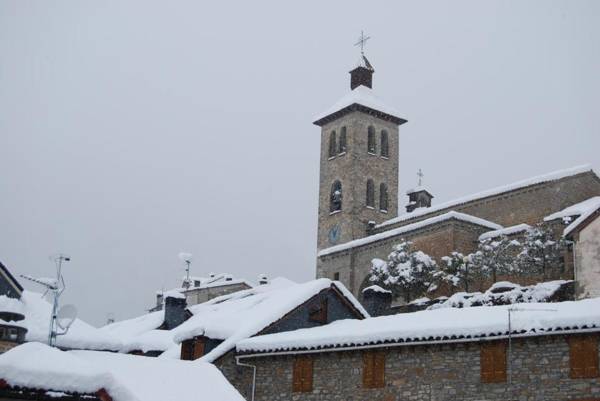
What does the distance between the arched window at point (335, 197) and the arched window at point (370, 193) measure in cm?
218

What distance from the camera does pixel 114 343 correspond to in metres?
31.9

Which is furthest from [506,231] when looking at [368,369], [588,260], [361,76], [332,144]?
[361,76]

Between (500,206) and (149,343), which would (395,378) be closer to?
(149,343)

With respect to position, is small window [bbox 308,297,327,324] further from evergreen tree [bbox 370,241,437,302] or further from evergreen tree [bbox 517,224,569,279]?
evergreen tree [bbox 370,241,437,302]

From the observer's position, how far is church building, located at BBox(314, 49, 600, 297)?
165 feet

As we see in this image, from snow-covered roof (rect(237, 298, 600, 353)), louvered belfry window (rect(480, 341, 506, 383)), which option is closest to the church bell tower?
snow-covered roof (rect(237, 298, 600, 353))

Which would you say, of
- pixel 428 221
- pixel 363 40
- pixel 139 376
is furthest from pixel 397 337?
pixel 363 40

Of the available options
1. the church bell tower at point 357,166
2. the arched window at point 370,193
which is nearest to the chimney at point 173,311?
the church bell tower at point 357,166

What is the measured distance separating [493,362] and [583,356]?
95.0 inches

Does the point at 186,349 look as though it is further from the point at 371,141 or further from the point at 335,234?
the point at 371,141

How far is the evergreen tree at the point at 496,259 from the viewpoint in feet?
151

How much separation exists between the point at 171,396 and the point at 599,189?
38.0m

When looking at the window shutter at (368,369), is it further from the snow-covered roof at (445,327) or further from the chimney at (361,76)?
the chimney at (361,76)

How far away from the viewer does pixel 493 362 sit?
23375 mm
